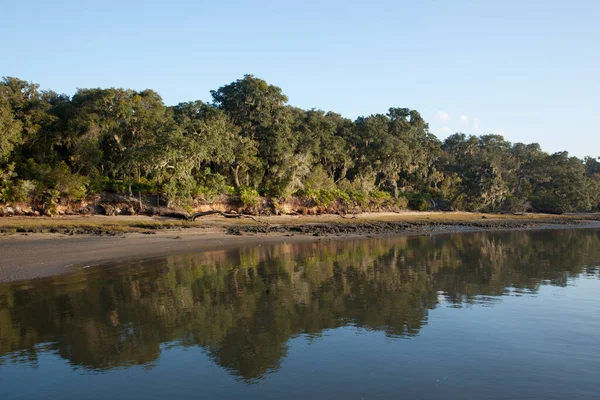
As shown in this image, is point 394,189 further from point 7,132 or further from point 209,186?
point 7,132

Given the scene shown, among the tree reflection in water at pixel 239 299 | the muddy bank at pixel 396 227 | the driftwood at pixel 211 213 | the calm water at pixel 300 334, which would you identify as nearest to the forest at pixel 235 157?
the driftwood at pixel 211 213

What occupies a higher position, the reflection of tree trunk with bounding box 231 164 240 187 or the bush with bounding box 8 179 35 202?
the reflection of tree trunk with bounding box 231 164 240 187

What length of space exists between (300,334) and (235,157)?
2863 cm

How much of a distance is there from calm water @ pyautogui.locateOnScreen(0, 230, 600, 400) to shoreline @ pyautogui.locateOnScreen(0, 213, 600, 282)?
268 centimetres

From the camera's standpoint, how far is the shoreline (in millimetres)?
17562

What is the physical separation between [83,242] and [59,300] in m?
11.0

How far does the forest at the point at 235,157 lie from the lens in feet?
100

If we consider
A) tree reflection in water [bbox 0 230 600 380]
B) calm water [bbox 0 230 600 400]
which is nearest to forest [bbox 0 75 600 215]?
tree reflection in water [bbox 0 230 600 380]

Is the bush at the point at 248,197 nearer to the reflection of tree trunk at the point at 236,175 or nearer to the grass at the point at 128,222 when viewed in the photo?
the reflection of tree trunk at the point at 236,175

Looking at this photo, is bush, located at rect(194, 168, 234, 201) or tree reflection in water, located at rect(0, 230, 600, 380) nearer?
tree reflection in water, located at rect(0, 230, 600, 380)

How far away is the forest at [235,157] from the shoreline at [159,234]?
3.31m

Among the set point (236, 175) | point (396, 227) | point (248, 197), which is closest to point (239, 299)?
point (248, 197)

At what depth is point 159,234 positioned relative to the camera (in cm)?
A: 2564

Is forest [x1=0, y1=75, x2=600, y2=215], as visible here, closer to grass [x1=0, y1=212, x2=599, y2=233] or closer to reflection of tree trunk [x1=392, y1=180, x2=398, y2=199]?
reflection of tree trunk [x1=392, y1=180, x2=398, y2=199]
